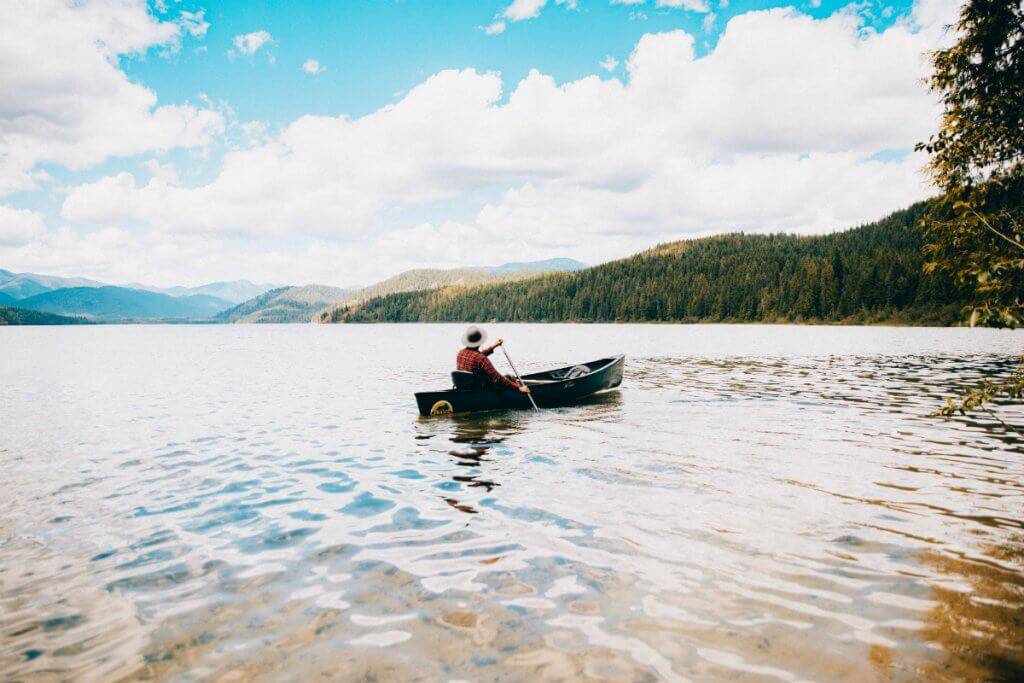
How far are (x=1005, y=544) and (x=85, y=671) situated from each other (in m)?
10.4

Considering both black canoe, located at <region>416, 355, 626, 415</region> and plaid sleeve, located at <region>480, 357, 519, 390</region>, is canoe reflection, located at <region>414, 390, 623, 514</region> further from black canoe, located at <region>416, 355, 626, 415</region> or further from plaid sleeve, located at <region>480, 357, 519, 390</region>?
plaid sleeve, located at <region>480, 357, 519, 390</region>

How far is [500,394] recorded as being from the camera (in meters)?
18.7

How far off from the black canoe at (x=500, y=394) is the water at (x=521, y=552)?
62.2 inches

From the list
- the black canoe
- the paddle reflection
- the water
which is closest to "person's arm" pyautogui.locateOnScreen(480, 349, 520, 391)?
the black canoe

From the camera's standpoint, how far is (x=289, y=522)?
343 inches

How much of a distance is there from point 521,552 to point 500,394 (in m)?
11.4

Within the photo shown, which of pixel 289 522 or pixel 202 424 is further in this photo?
pixel 202 424

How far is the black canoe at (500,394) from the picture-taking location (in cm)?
1811

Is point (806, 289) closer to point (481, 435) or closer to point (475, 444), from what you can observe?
point (481, 435)

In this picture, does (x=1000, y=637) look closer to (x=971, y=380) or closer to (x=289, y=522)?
(x=289, y=522)

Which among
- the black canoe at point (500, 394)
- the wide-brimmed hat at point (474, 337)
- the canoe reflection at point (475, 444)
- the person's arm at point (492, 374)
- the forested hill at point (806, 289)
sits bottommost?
the canoe reflection at point (475, 444)

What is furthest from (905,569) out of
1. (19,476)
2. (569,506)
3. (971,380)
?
(971,380)

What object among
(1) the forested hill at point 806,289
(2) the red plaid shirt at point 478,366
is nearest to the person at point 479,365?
(2) the red plaid shirt at point 478,366

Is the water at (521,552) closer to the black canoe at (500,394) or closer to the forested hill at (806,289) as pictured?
the black canoe at (500,394)
